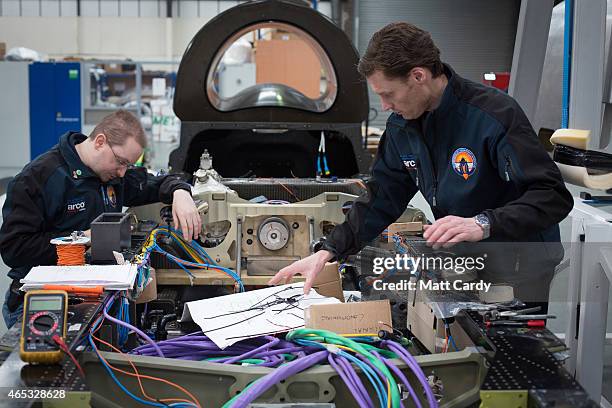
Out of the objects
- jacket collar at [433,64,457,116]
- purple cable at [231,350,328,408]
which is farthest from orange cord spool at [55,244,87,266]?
jacket collar at [433,64,457,116]

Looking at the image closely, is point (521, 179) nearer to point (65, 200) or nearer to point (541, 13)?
point (65, 200)

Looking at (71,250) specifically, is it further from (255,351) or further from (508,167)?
(508,167)

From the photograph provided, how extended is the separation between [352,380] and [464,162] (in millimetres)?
879

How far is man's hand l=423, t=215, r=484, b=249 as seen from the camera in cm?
185

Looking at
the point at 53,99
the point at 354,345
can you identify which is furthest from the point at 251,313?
the point at 53,99

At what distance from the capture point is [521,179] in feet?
6.63

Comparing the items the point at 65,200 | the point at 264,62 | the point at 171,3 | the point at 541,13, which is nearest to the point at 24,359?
the point at 65,200

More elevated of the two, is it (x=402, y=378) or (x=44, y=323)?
(x=44, y=323)

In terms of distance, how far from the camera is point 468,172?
87.4 inches

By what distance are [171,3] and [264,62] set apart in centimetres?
1195

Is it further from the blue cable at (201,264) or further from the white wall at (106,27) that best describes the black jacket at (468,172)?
the white wall at (106,27)

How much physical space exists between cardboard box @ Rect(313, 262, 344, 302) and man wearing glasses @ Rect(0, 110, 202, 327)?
64 centimetres

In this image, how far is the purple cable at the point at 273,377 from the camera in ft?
5.18

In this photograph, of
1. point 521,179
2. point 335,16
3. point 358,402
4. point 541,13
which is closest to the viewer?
point 358,402
